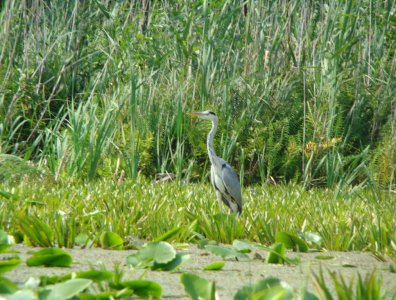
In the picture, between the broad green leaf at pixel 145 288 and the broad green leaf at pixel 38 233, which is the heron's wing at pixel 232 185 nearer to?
Result: the broad green leaf at pixel 38 233

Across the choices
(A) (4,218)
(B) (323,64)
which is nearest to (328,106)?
(B) (323,64)

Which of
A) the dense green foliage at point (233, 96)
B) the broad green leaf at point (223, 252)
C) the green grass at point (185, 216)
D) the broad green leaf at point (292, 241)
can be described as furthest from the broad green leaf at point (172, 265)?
the dense green foliage at point (233, 96)

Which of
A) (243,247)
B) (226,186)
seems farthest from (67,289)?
(226,186)

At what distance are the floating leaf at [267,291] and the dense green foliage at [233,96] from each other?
158 inches

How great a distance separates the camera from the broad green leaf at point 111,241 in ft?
10.4


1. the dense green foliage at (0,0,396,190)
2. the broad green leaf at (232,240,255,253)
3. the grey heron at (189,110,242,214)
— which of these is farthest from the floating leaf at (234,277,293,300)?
the dense green foliage at (0,0,396,190)

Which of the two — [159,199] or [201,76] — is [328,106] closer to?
[201,76]

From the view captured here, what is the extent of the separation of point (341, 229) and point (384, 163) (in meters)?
1.14

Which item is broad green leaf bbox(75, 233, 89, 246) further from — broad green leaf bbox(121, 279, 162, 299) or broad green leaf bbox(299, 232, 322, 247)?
broad green leaf bbox(121, 279, 162, 299)

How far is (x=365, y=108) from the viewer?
6.87m

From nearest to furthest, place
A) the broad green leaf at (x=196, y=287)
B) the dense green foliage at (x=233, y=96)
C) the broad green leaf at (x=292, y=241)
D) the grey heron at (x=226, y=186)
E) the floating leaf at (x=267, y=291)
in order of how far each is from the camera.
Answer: the floating leaf at (x=267, y=291), the broad green leaf at (x=196, y=287), the broad green leaf at (x=292, y=241), the grey heron at (x=226, y=186), the dense green foliage at (x=233, y=96)

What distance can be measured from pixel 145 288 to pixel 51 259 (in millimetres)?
499

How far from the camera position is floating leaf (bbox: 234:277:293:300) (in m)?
1.93

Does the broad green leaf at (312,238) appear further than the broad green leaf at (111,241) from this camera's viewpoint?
Yes
